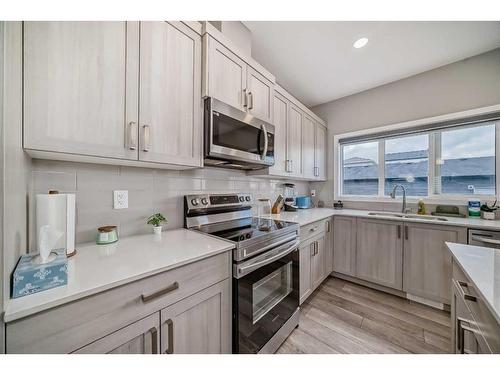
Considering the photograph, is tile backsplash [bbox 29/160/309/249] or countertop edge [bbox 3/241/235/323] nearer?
countertop edge [bbox 3/241/235/323]

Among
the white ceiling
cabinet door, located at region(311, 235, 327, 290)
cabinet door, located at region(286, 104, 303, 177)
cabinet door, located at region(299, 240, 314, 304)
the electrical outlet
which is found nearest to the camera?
the electrical outlet

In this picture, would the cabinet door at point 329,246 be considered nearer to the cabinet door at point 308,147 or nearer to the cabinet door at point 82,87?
the cabinet door at point 308,147

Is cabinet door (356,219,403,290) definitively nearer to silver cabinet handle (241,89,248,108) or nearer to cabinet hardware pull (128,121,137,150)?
silver cabinet handle (241,89,248,108)

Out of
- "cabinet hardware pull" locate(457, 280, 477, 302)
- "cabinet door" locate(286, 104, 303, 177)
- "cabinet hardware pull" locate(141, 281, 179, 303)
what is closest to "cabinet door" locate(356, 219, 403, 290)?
"cabinet door" locate(286, 104, 303, 177)

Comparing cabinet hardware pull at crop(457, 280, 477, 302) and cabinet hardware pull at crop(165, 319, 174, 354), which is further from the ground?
cabinet hardware pull at crop(457, 280, 477, 302)

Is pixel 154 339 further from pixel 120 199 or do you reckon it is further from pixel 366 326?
pixel 366 326

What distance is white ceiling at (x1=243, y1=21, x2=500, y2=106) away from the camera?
1709mm

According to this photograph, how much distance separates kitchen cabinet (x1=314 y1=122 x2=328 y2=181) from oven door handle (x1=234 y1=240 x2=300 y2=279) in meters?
1.66

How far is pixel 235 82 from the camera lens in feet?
4.98

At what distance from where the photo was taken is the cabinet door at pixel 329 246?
2396mm

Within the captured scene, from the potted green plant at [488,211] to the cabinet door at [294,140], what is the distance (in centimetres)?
197

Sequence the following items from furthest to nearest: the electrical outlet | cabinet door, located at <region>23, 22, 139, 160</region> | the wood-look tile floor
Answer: the wood-look tile floor, the electrical outlet, cabinet door, located at <region>23, 22, 139, 160</region>

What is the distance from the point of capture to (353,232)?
A: 2.40 m
